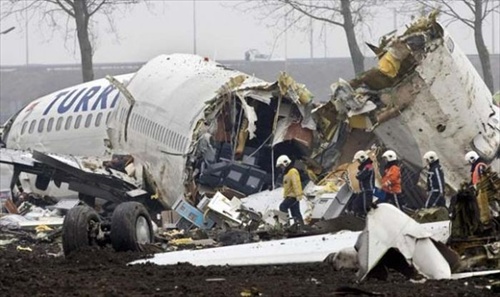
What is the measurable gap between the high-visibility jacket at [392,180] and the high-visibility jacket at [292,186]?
1.39 metres

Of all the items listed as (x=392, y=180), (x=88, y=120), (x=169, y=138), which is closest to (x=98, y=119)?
(x=88, y=120)

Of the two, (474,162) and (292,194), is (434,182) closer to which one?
(474,162)

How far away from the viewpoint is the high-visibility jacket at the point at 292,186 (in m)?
20.8

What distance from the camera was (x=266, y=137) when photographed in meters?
24.2

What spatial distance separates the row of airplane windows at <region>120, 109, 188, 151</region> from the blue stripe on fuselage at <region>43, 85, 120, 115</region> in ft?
5.39

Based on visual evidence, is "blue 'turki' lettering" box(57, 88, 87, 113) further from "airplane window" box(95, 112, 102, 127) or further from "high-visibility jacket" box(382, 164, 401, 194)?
"high-visibility jacket" box(382, 164, 401, 194)

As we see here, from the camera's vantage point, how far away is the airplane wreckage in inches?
844

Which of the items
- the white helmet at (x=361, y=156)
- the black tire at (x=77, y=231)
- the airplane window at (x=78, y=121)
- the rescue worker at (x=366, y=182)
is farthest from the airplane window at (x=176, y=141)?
the black tire at (x=77, y=231)

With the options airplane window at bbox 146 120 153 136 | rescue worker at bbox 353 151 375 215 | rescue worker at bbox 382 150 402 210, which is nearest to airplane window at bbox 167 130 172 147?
airplane window at bbox 146 120 153 136

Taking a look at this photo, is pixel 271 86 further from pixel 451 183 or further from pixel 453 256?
pixel 453 256

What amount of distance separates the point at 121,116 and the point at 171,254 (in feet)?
44.3

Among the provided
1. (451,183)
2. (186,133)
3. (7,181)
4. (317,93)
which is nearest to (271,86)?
(186,133)

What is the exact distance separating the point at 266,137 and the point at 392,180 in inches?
171

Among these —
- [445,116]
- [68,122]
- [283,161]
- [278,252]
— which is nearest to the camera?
[278,252]
